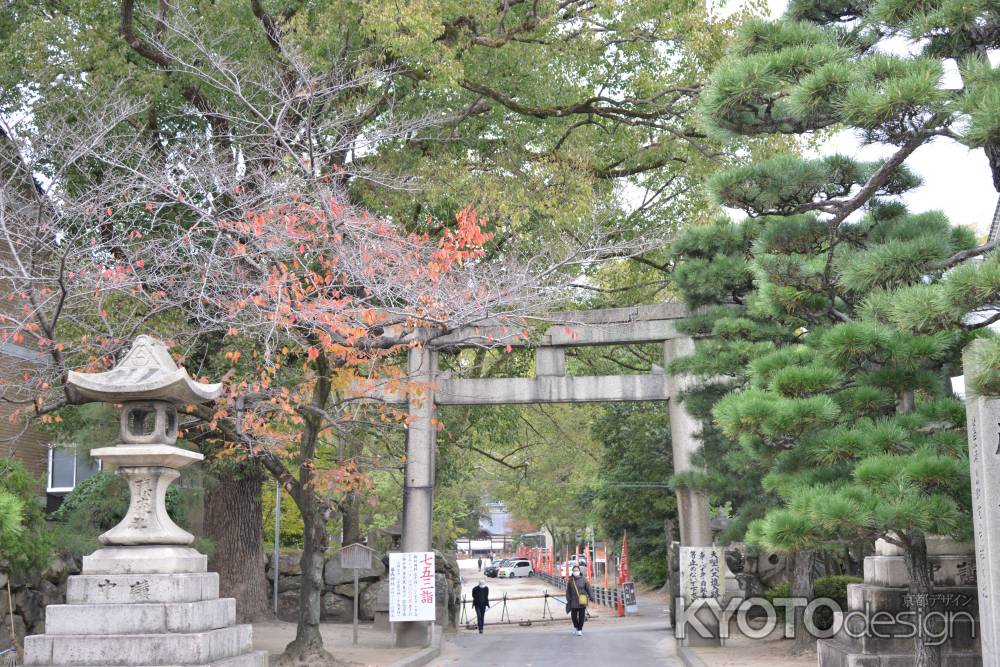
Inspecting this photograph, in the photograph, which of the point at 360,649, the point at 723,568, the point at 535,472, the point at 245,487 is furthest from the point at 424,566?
the point at 535,472

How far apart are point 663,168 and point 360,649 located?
37.8ft

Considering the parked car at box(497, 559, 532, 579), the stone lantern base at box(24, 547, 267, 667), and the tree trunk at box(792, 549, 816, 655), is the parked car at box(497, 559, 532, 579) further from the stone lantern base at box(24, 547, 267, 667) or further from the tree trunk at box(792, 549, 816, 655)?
the stone lantern base at box(24, 547, 267, 667)

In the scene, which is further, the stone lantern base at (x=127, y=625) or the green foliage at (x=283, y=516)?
the green foliage at (x=283, y=516)

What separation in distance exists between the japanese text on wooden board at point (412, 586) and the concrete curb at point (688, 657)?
14.8 ft

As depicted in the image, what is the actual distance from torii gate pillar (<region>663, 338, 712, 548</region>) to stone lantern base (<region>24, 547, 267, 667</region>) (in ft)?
32.9

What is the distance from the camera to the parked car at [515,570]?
235ft

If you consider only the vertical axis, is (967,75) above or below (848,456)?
above

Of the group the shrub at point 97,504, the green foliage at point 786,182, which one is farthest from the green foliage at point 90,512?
the green foliage at point 786,182

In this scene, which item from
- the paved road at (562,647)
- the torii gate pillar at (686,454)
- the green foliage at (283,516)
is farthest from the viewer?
the green foliage at (283,516)

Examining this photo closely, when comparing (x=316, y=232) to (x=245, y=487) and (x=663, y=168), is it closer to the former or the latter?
(x=245, y=487)

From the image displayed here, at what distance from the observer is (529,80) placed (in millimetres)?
17000

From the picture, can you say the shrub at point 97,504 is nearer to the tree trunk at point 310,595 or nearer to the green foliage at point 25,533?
the green foliage at point 25,533

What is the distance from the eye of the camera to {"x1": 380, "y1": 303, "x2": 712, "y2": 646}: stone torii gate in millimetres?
18328

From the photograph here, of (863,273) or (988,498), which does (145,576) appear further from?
(988,498)
